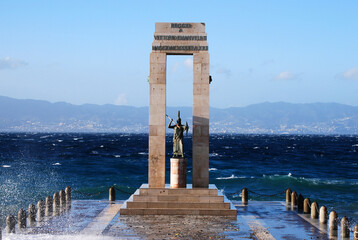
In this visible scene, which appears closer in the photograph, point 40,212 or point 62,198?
point 40,212

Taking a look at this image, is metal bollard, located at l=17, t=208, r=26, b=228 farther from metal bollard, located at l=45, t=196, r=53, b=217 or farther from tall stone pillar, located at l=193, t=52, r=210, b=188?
tall stone pillar, located at l=193, t=52, r=210, b=188

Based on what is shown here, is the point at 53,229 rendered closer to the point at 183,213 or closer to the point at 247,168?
the point at 183,213

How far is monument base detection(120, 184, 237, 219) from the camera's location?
27953 mm

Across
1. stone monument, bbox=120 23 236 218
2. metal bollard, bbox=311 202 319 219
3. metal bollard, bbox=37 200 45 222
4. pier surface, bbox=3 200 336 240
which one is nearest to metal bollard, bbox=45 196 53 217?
metal bollard, bbox=37 200 45 222

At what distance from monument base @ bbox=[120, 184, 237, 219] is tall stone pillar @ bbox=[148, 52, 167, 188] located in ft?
4.02

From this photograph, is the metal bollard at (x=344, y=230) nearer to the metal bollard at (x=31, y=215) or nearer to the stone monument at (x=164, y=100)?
the stone monument at (x=164, y=100)

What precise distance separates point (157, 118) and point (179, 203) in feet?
17.0

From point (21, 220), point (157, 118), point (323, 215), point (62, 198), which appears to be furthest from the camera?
point (62, 198)

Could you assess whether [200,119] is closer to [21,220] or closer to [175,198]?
[175,198]

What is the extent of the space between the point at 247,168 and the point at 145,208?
201 feet

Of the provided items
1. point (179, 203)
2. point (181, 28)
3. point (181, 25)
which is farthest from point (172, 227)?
point (181, 25)

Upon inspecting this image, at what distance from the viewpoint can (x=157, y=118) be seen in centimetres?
2998

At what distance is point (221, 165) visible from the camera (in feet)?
298

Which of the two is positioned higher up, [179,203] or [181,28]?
[181,28]
